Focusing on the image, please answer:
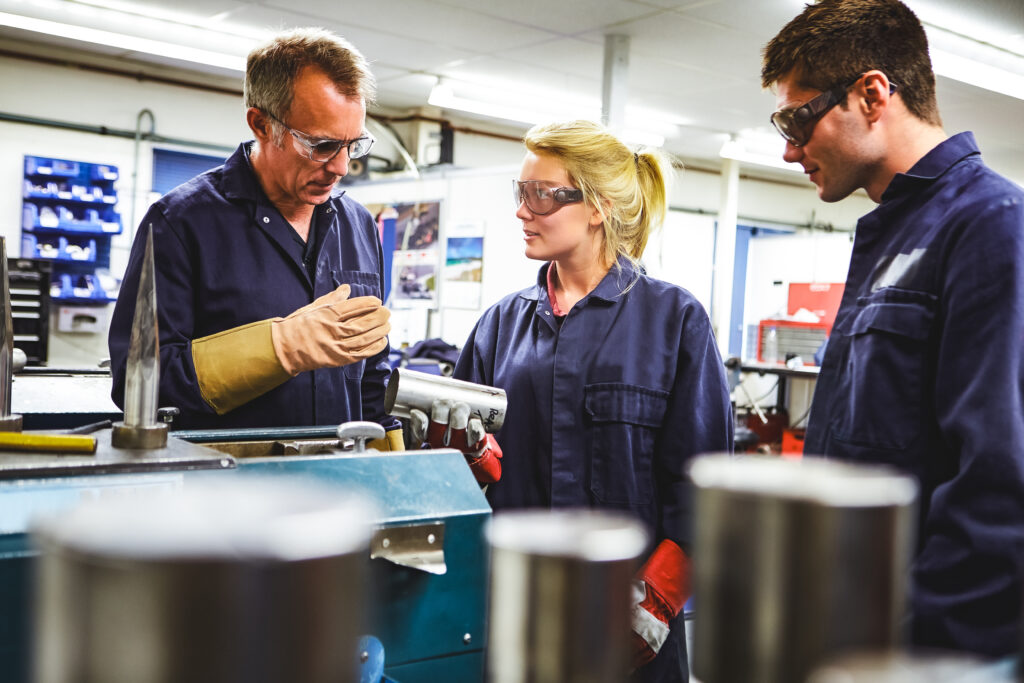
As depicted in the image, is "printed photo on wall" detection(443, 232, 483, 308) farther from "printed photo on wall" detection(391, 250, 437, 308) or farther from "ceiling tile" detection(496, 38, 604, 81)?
"ceiling tile" detection(496, 38, 604, 81)

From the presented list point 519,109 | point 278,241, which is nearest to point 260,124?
point 278,241

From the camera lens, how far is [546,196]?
181cm

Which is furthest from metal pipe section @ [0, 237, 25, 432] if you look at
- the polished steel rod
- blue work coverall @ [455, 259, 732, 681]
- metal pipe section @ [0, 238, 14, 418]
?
blue work coverall @ [455, 259, 732, 681]

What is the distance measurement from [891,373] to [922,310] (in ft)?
0.31

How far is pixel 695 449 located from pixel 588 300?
0.36 meters

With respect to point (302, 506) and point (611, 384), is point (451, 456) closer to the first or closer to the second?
point (611, 384)

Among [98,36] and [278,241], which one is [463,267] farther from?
[278,241]

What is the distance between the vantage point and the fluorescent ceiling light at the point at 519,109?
22.7 feet

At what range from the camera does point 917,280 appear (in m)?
1.21

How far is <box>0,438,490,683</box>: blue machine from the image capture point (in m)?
0.99

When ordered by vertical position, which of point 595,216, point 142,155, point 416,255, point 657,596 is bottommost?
point 657,596

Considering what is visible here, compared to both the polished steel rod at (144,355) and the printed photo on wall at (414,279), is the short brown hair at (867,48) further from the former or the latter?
the printed photo on wall at (414,279)

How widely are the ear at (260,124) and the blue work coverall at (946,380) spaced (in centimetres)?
113

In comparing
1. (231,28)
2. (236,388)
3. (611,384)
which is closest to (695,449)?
(611,384)
